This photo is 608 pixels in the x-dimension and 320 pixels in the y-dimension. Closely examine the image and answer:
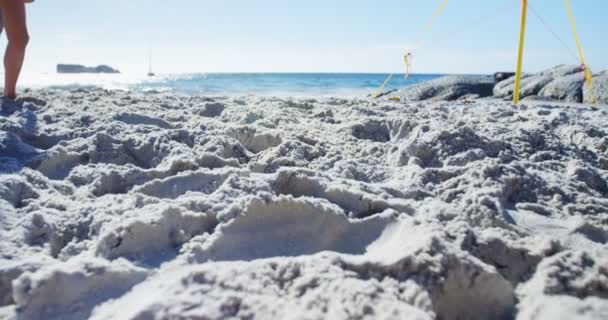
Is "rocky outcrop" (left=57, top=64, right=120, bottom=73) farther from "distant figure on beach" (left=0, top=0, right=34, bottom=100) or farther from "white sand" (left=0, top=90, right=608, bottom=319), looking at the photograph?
"white sand" (left=0, top=90, right=608, bottom=319)

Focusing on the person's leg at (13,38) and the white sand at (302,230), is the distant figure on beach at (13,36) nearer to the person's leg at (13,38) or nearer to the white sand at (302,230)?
the person's leg at (13,38)

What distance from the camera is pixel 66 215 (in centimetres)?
118

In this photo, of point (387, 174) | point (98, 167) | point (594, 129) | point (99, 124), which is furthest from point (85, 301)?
point (594, 129)

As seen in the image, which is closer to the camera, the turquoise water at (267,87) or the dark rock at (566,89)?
the dark rock at (566,89)

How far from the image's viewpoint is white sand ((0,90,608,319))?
0.79m

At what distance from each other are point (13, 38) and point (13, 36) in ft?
0.05

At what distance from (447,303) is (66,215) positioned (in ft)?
3.55

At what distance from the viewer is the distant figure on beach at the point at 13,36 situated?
8.39ft

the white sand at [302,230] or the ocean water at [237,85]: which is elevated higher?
the ocean water at [237,85]

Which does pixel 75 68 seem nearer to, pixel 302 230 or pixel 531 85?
pixel 531 85

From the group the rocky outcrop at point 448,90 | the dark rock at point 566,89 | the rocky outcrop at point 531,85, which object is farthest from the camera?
the rocky outcrop at point 448,90

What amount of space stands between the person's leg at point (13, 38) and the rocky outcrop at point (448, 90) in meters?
6.89

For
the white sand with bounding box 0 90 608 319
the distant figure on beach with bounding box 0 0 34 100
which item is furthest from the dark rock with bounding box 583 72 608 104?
the distant figure on beach with bounding box 0 0 34 100

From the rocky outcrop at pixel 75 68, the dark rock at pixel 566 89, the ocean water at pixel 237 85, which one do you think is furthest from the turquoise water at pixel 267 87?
the rocky outcrop at pixel 75 68
